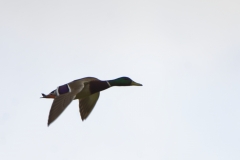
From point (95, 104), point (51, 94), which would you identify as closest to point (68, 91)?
point (51, 94)

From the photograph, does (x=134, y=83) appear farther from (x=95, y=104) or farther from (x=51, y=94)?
(x=51, y=94)

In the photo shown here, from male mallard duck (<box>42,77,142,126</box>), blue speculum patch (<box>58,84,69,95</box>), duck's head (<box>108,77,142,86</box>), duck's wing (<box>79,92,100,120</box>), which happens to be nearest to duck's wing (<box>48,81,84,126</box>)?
male mallard duck (<box>42,77,142,126</box>)

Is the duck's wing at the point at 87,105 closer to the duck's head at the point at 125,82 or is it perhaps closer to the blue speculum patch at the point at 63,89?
the duck's head at the point at 125,82

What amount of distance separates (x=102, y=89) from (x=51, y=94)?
3.96 feet

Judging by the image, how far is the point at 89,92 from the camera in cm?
1559

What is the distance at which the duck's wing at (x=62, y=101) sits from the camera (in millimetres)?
13242

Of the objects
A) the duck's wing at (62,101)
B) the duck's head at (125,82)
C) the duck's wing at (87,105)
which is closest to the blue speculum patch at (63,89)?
the duck's wing at (62,101)

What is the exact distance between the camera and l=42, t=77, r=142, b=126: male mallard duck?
13.7 meters

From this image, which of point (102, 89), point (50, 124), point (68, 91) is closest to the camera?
point (50, 124)

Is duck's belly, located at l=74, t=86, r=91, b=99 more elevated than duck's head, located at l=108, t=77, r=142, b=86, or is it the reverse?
duck's head, located at l=108, t=77, r=142, b=86

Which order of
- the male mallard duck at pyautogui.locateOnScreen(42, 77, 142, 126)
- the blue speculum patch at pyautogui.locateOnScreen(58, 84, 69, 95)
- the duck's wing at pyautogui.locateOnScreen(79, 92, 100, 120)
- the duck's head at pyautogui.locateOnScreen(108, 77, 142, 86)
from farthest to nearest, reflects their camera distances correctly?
the duck's head at pyautogui.locateOnScreen(108, 77, 142, 86), the duck's wing at pyautogui.locateOnScreen(79, 92, 100, 120), the blue speculum patch at pyautogui.locateOnScreen(58, 84, 69, 95), the male mallard duck at pyautogui.locateOnScreen(42, 77, 142, 126)

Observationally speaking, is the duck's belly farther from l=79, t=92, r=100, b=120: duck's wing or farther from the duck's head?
the duck's head

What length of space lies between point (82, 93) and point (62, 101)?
4.83 feet

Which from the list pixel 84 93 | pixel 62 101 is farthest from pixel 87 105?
pixel 62 101
